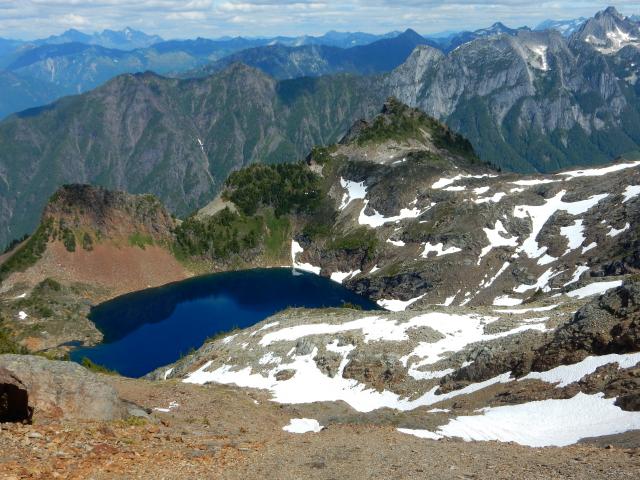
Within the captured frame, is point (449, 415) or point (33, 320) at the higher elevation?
point (449, 415)

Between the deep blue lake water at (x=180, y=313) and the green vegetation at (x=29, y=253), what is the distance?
91.8 feet

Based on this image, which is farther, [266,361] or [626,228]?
[626,228]

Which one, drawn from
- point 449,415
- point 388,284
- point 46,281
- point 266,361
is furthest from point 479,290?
point 46,281

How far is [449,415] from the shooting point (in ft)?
140

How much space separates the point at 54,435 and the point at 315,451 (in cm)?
1201

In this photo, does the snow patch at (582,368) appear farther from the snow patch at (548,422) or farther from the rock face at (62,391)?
the rock face at (62,391)

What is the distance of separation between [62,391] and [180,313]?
148639 mm

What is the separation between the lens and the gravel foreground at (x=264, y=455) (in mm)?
21469

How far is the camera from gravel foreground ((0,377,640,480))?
21.5 metres

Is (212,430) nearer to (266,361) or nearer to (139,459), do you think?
(139,459)

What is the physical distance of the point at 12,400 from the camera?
993 inches

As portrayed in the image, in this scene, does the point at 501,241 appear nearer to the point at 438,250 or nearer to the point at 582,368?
the point at 438,250

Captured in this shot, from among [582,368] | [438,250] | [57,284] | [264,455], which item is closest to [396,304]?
[438,250]

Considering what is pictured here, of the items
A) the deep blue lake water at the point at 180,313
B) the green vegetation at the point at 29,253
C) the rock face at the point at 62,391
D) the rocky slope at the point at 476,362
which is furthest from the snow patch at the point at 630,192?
the green vegetation at the point at 29,253
